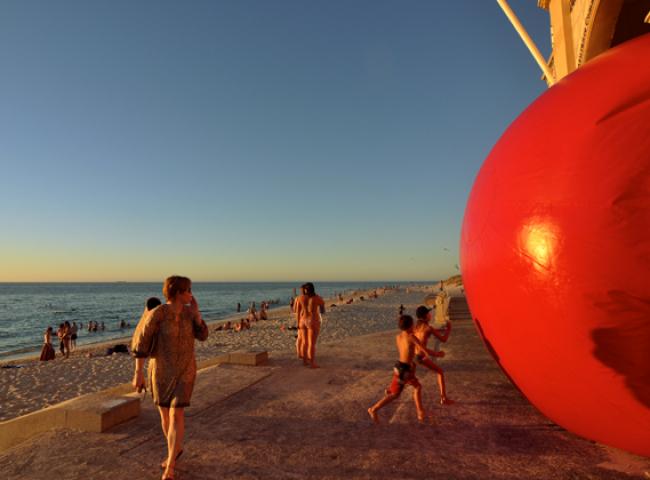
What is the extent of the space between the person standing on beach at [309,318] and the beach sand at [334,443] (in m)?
1.35

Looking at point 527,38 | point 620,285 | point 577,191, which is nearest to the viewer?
point 620,285

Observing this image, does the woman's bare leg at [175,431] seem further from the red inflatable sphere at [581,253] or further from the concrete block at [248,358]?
the concrete block at [248,358]

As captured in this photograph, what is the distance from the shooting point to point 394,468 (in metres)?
3.47

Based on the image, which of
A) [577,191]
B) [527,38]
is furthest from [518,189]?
[527,38]

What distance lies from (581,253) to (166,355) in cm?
362

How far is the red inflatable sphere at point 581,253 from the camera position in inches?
108

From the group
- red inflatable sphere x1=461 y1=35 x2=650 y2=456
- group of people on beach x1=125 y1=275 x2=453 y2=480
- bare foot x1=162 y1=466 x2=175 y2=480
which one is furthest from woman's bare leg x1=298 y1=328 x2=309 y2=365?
red inflatable sphere x1=461 y1=35 x2=650 y2=456

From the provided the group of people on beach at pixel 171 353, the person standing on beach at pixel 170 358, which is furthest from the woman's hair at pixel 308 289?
the person standing on beach at pixel 170 358

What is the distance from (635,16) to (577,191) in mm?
5991

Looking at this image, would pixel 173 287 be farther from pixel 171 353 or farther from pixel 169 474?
pixel 169 474

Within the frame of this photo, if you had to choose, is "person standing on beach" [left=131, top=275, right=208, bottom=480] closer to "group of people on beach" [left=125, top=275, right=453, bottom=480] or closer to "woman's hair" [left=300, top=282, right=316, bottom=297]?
"group of people on beach" [left=125, top=275, right=453, bottom=480]

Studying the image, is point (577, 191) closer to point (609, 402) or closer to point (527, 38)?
point (609, 402)

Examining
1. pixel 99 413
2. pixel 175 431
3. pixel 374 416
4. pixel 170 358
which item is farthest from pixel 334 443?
pixel 99 413

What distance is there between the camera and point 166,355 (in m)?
3.46
